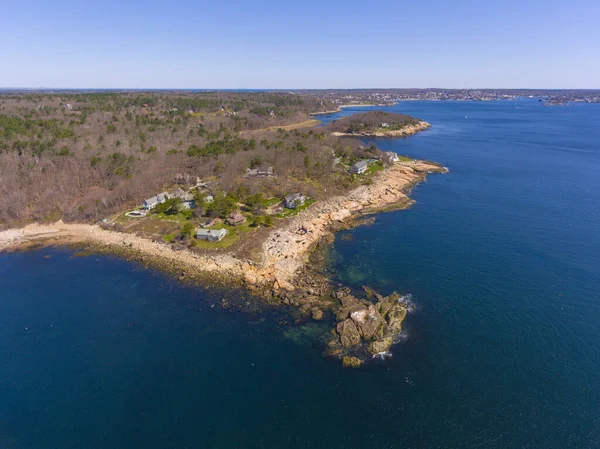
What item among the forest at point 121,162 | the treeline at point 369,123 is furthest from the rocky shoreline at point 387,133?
the forest at point 121,162

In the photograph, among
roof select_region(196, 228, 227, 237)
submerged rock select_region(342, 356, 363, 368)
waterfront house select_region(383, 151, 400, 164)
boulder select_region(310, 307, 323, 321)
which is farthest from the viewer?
waterfront house select_region(383, 151, 400, 164)

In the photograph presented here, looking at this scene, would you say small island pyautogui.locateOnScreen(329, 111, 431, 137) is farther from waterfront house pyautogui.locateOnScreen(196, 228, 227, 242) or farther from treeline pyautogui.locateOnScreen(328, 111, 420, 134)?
waterfront house pyautogui.locateOnScreen(196, 228, 227, 242)

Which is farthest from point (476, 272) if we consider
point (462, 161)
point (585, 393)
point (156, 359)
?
point (462, 161)

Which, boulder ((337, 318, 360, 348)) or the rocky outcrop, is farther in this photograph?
boulder ((337, 318, 360, 348))

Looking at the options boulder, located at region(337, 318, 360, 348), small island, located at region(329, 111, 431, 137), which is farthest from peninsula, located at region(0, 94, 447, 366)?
small island, located at region(329, 111, 431, 137)

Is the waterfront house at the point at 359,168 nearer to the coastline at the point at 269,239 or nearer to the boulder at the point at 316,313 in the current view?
the coastline at the point at 269,239

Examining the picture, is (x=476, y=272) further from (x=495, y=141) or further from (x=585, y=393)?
(x=495, y=141)

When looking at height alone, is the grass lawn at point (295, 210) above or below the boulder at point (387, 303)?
above
